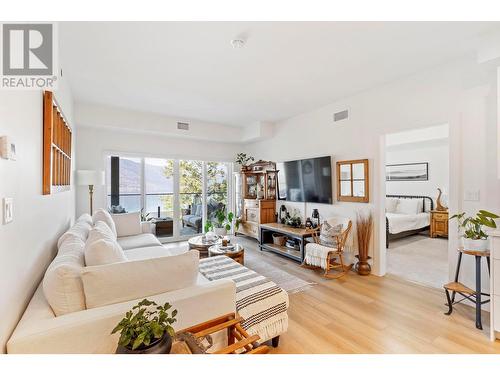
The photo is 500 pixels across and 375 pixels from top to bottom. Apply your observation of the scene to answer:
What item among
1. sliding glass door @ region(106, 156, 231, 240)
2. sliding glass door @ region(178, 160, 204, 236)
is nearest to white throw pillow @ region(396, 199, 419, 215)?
sliding glass door @ region(106, 156, 231, 240)

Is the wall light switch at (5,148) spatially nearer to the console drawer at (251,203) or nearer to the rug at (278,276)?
the rug at (278,276)

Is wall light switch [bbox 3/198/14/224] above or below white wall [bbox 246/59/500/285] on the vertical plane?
below

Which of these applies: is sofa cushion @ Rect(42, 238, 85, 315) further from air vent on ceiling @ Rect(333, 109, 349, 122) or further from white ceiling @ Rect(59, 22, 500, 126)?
air vent on ceiling @ Rect(333, 109, 349, 122)

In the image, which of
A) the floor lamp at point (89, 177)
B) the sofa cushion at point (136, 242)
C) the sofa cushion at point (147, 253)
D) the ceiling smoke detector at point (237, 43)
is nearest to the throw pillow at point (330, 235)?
the sofa cushion at point (147, 253)

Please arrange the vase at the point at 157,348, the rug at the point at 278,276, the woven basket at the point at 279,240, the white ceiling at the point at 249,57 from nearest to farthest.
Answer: the vase at the point at 157,348 < the white ceiling at the point at 249,57 < the rug at the point at 278,276 < the woven basket at the point at 279,240

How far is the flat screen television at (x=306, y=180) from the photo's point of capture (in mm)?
4195

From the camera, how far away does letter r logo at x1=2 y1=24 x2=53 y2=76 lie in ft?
4.67

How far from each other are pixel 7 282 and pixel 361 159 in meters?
3.97

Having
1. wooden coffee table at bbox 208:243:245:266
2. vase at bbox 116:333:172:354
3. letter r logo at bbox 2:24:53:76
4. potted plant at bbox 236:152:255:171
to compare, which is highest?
letter r logo at bbox 2:24:53:76

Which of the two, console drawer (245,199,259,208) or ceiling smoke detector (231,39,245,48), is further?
console drawer (245,199,259,208)

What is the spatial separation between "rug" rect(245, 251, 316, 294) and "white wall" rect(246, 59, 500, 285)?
1225 mm

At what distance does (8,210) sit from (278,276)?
3.05m

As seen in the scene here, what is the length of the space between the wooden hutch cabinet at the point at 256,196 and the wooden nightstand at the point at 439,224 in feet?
13.3
